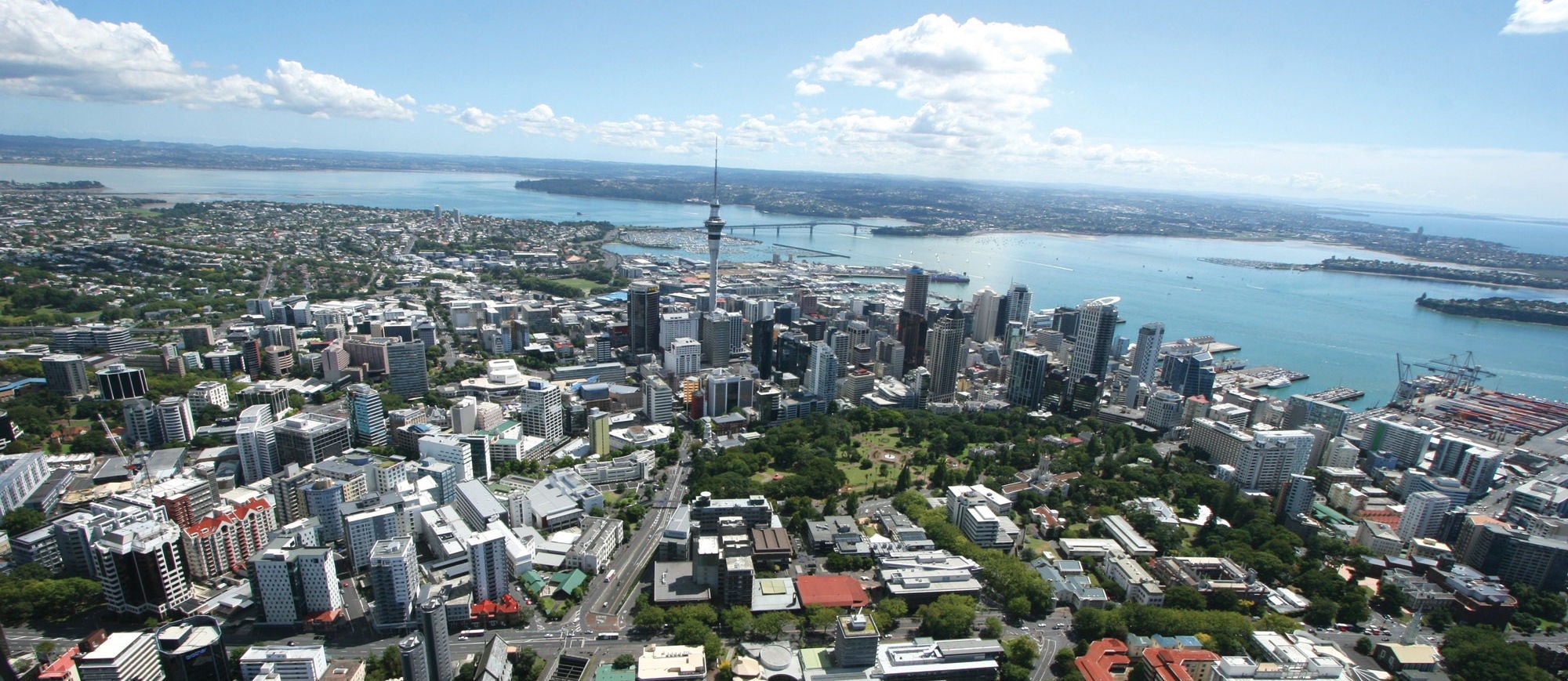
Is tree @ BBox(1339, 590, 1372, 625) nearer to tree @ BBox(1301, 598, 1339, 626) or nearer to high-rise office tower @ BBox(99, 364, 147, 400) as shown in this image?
tree @ BBox(1301, 598, 1339, 626)

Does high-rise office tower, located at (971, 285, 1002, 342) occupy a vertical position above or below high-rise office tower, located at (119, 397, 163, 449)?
above

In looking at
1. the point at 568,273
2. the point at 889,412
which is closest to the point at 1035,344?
the point at 889,412

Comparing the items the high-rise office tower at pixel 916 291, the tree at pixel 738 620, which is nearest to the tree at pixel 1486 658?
the tree at pixel 738 620

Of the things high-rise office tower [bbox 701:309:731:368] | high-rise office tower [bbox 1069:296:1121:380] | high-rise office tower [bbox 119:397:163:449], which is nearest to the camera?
high-rise office tower [bbox 119:397:163:449]

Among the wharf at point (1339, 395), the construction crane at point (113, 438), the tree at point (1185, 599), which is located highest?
the wharf at point (1339, 395)

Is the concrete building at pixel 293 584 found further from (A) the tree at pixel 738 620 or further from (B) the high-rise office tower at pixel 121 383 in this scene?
(B) the high-rise office tower at pixel 121 383

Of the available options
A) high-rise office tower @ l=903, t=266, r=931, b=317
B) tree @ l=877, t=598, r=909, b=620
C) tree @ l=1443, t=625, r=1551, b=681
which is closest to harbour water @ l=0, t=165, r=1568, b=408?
high-rise office tower @ l=903, t=266, r=931, b=317

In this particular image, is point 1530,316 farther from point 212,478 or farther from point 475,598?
point 212,478

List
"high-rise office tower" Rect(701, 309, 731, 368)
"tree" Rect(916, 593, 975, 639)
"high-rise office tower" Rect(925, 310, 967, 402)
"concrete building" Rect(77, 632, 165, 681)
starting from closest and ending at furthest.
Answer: "concrete building" Rect(77, 632, 165, 681)
"tree" Rect(916, 593, 975, 639)
"high-rise office tower" Rect(925, 310, 967, 402)
"high-rise office tower" Rect(701, 309, 731, 368)
